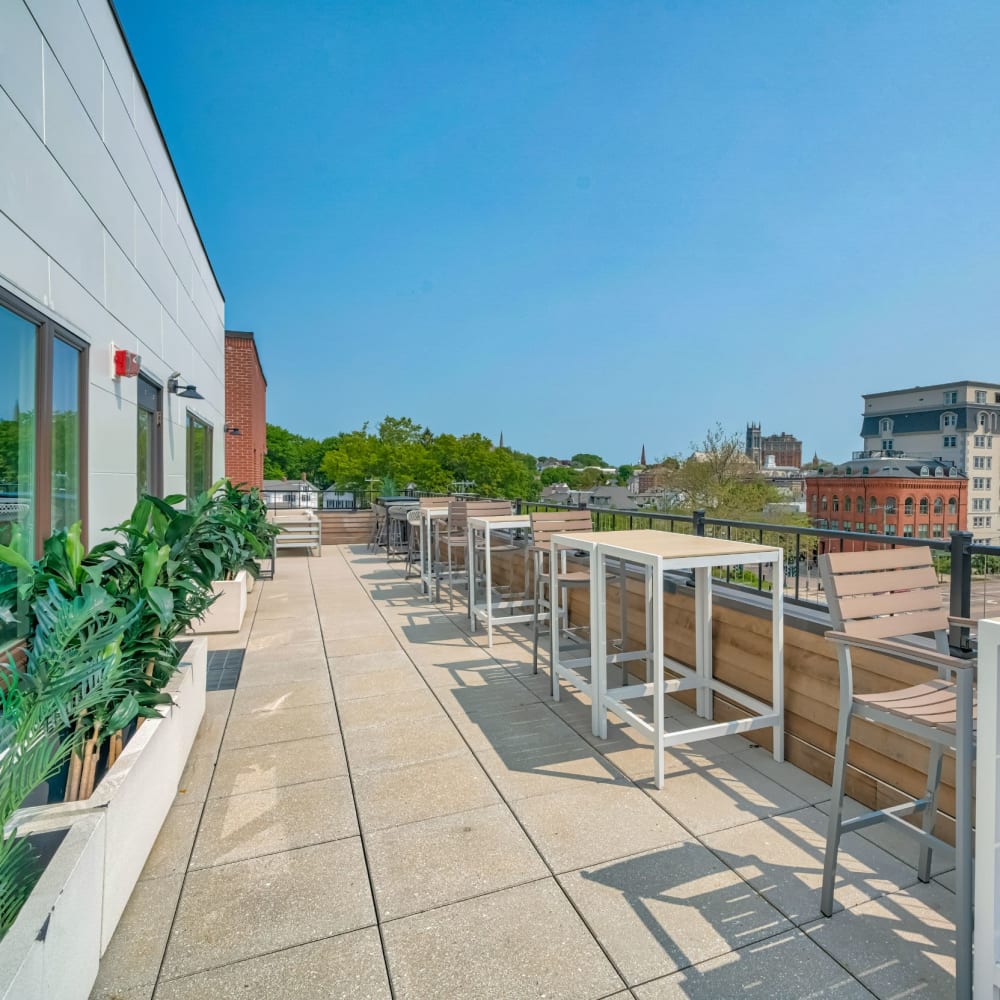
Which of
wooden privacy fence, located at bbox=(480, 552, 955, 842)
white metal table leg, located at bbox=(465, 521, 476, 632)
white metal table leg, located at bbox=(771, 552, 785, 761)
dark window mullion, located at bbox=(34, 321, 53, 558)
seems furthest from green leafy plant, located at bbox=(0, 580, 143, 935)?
white metal table leg, located at bbox=(465, 521, 476, 632)

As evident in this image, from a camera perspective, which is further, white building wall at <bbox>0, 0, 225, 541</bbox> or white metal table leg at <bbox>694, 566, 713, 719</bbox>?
white metal table leg at <bbox>694, 566, 713, 719</bbox>

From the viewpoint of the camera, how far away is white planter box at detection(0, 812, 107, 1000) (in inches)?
42.6

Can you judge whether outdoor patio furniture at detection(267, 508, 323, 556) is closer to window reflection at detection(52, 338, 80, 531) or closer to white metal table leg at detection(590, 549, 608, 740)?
window reflection at detection(52, 338, 80, 531)

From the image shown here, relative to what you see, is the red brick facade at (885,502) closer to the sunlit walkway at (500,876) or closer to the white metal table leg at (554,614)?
the white metal table leg at (554,614)

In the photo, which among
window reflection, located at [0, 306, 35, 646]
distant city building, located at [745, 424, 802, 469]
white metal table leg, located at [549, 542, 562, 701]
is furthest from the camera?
distant city building, located at [745, 424, 802, 469]

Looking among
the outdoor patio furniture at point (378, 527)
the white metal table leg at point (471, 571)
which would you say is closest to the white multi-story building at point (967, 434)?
the outdoor patio furniture at point (378, 527)

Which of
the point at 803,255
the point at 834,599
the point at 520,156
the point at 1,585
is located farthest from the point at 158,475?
the point at 803,255

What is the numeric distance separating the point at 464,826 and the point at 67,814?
124 cm

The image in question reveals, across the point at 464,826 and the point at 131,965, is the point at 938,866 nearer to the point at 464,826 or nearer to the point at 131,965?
the point at 464,826

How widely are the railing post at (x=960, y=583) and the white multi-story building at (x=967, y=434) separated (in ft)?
209

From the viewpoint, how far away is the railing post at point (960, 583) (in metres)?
2.16

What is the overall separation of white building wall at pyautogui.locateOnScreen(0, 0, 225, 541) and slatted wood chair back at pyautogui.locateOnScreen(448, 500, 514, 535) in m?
2.61

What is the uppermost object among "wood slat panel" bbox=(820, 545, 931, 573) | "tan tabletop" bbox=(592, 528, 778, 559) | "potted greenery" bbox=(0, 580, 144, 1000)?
"wood slat panel" bbox=(820, 545, 931, 573)

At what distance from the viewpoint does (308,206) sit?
20516mm
